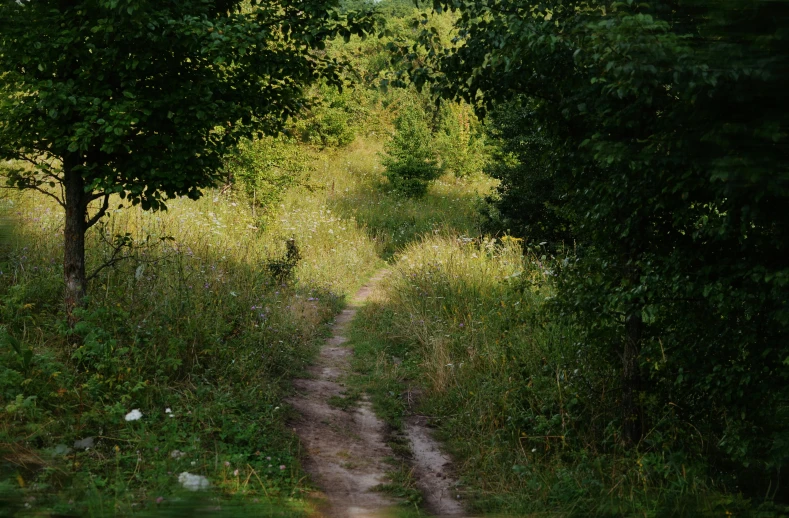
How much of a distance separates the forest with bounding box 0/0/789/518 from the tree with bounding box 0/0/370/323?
0.09 feet

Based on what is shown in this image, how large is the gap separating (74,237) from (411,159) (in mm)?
18929

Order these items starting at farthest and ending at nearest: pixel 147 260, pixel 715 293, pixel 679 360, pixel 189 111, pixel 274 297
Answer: pixel 274 297, pixel 147 260, pixel 189 111, pixel 679 360, pixel 715 293

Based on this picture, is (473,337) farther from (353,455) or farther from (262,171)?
(262,171)

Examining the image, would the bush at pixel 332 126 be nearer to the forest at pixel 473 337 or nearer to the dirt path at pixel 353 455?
the forest at pixel 473 337

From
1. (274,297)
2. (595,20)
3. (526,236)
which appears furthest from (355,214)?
(595,20)

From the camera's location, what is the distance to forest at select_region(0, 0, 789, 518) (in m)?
3.86

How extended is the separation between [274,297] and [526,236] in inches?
223

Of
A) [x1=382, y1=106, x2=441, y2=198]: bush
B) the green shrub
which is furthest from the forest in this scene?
[x1=382, y1=106, x2=441, y2=198]: bush

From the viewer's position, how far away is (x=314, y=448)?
6.30 metres

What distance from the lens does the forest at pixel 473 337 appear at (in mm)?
3855

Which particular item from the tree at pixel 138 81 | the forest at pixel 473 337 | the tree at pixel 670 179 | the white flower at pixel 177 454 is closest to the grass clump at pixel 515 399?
the forest at pixel 473 337

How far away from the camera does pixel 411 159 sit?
2431 cm

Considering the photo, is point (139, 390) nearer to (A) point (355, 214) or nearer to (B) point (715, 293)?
(B) point (715, 293)

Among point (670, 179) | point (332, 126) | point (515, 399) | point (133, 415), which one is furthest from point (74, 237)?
point (332, 126)
